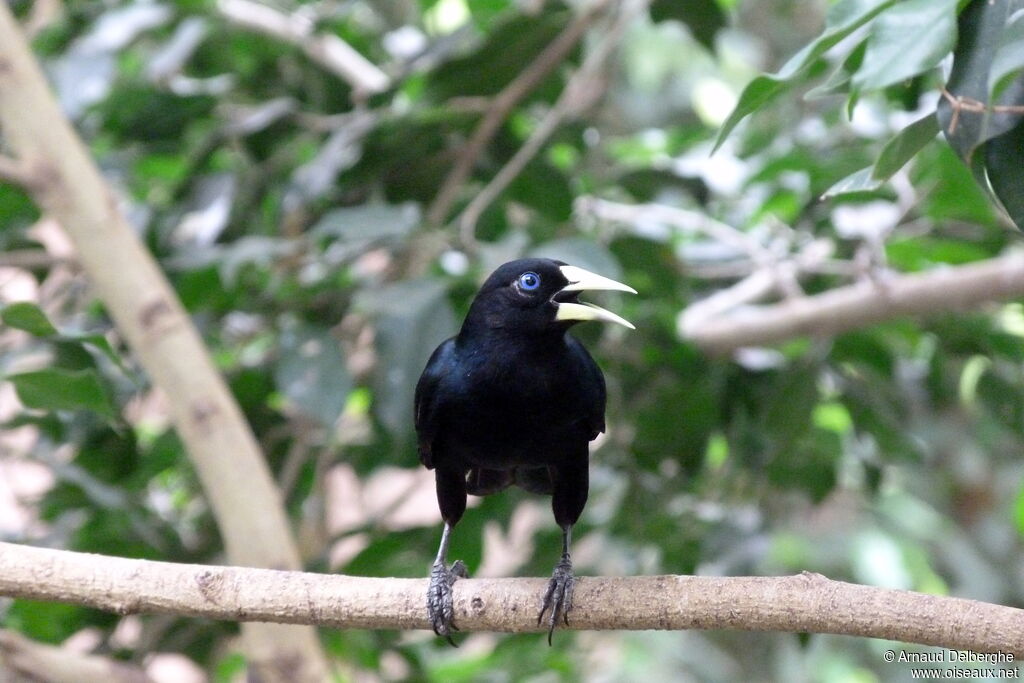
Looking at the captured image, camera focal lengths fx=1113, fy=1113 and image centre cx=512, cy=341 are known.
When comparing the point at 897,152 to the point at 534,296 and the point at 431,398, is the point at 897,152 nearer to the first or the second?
the point at 534,296

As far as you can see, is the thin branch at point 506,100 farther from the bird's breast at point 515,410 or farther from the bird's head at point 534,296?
the bird's breast at point 515,410

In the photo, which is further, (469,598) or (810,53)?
(469,598)

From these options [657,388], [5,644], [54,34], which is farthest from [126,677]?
[54,34]

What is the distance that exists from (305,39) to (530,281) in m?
1.77

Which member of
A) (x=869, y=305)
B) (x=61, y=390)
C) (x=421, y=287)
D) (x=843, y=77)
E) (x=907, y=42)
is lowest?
(x=869, y=305)

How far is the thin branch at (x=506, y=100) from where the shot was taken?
306 centimetres

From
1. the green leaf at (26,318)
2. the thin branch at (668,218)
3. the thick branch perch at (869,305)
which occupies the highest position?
the green leaf at (26,318)

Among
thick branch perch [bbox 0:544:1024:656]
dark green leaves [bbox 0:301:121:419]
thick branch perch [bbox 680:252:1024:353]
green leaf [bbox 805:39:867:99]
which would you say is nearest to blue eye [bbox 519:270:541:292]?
thick branch perch [bbox 0:544:1024:656]

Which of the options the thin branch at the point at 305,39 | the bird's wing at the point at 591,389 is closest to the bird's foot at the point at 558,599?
the bird's wing at the point at 591,389

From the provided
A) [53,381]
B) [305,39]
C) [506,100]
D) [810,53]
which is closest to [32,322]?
[53,381]

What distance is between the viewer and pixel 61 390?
6.70 ft

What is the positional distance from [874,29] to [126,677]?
1.96 m

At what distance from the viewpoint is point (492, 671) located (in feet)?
12.5

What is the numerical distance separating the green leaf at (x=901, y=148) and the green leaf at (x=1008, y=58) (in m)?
0.18
